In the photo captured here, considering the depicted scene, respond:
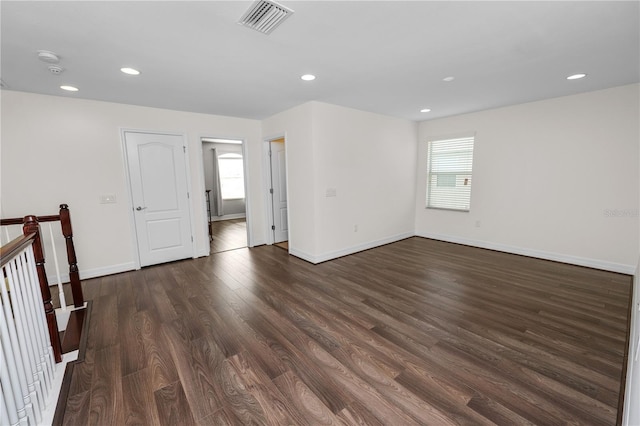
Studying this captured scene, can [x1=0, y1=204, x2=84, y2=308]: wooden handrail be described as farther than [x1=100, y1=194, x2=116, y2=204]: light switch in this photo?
No

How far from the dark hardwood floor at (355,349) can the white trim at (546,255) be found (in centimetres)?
18

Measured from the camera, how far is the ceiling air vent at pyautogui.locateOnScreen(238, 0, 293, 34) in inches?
68.1

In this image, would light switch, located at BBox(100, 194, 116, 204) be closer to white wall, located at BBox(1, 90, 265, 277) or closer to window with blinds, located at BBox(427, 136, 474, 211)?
white wall, located at BBox(1, 90, 265, 277)

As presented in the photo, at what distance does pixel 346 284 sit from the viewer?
3.46 meters

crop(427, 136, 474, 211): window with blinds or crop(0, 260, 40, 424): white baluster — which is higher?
crop(427, 136, 474, 211): window with blinds

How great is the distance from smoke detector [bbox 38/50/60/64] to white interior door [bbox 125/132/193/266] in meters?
1.59

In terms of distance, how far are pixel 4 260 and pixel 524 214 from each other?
19.2ft

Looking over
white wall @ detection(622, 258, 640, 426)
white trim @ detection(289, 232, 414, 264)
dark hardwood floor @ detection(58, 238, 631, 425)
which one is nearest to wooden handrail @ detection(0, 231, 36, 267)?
dark hardwood floor @ detection(58, 238, 631, 425)

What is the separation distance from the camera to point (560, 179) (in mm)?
4070

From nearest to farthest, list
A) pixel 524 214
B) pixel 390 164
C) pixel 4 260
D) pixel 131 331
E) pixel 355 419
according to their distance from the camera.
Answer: pixel 4 260
pixel 355 419
pixel 131 331
pixel 524 214
pixel 390 164

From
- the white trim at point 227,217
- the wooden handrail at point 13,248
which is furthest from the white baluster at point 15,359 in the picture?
the white trim at point 227,217

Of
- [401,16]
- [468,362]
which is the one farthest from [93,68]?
[468,362]

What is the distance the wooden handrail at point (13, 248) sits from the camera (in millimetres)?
1284

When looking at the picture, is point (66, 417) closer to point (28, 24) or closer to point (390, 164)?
point (28, 24)
